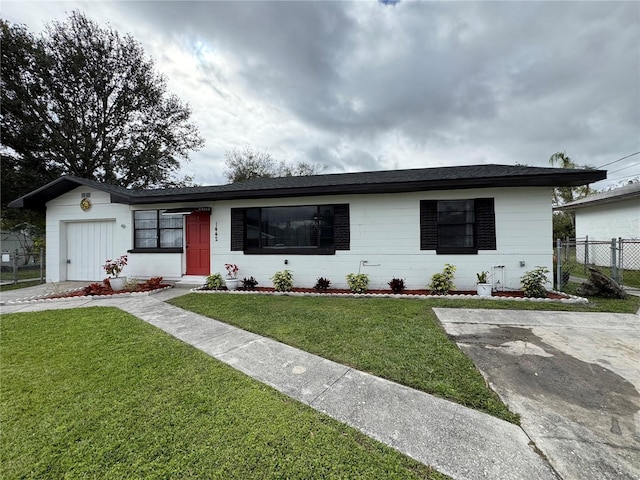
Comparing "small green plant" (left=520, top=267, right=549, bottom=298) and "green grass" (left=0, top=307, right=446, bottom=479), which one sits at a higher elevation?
"small green plant" (left=520, top=267, right=549, bottom=298)

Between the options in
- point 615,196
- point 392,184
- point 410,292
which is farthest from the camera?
point 615,196

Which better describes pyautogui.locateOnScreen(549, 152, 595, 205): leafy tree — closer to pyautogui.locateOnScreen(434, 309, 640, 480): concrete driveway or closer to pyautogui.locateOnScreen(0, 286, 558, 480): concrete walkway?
pyautogui.locateOnScreen(434, 309, 640, 480): concrete driveway

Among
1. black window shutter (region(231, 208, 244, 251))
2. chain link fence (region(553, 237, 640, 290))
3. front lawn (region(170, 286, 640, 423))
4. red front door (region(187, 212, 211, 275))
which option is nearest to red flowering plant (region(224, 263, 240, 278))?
black window shutter (region(231, 208, 244, 251))

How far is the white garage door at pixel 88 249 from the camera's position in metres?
9.37

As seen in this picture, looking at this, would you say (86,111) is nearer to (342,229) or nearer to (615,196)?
(342,229)

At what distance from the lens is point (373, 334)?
13.0 ft

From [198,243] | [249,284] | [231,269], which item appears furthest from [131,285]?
[249,284]

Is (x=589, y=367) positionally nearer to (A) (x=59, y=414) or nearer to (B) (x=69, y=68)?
(A) (x=59, y=414)

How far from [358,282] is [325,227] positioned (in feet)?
5.90

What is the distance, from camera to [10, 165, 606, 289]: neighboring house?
661cm

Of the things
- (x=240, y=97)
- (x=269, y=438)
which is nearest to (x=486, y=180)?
(x=269, y=438)

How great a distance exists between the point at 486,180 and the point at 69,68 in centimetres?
2111

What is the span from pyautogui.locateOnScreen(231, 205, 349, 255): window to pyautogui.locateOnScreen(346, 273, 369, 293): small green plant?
2.77ft

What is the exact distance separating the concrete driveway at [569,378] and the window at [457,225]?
7.74 ft
